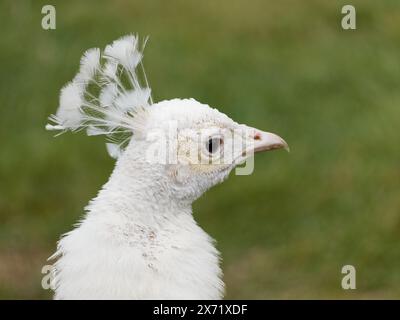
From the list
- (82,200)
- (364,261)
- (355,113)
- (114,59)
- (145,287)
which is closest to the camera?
(145,287)

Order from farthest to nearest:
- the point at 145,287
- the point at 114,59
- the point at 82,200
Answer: the point at 82,200 < the point at 114,59 < the point at 145,287

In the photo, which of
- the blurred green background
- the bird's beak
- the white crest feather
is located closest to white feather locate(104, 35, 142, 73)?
the white crest feather

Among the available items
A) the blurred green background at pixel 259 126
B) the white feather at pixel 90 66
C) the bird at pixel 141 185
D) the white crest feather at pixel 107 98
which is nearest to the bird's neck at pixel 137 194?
the bird at pixel 141 185

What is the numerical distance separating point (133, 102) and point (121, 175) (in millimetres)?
244

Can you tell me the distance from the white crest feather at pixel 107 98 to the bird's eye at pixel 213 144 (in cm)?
23

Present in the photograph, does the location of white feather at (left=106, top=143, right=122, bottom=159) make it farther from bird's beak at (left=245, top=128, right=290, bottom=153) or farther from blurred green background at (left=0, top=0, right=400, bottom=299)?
blurred green background at (left=0, top=0, right=400, bottom=299)

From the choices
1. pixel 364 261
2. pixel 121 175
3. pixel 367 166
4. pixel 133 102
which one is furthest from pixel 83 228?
pixel 367 166

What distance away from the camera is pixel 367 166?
8188 mm

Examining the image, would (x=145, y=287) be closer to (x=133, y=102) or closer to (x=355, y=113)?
(x=133, y=102)

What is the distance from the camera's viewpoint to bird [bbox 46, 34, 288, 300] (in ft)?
12.0

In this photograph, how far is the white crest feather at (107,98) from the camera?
3830 millimetres

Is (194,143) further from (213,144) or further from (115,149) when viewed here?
(115,149)

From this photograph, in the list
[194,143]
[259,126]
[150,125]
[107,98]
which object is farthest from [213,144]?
[259,126]

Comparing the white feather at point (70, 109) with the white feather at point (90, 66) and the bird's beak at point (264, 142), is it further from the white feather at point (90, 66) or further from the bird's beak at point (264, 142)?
the bird's beak at point (264, 142)
